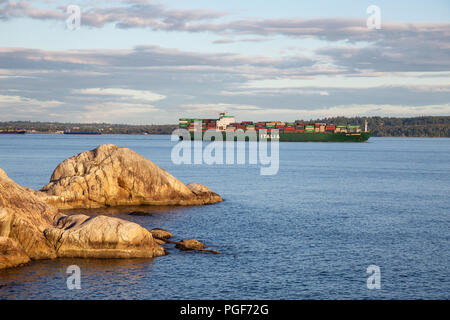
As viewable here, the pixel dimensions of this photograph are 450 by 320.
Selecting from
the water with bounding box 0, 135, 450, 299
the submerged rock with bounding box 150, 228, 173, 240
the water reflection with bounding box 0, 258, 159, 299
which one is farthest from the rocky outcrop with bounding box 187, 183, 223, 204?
the water reflection with bounding box 0, 258, 159, 299

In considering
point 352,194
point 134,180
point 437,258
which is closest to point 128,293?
point 437,258

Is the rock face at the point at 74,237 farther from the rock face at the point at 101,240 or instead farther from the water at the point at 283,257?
the water at the point at 283,257

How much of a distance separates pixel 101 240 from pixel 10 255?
4.35m

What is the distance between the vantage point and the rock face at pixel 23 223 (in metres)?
26.0

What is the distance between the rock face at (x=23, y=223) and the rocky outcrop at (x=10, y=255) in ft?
2.84

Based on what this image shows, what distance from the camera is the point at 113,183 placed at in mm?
43656

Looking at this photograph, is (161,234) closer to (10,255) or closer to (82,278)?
(82,278)

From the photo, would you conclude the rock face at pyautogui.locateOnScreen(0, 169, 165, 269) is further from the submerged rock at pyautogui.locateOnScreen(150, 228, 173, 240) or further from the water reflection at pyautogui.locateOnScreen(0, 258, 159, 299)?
the submerged rock at pyautogui.locateOnScreen(150, 228, 173, 240)

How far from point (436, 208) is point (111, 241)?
30.6 meters

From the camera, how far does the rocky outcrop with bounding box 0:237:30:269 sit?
2428 cm

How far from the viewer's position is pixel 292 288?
2248 centimetres

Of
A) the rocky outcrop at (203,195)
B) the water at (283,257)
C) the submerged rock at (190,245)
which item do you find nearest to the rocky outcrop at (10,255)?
the water at (283,257)

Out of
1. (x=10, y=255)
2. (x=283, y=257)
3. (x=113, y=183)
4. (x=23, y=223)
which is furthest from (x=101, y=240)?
(x=113, y=183)
